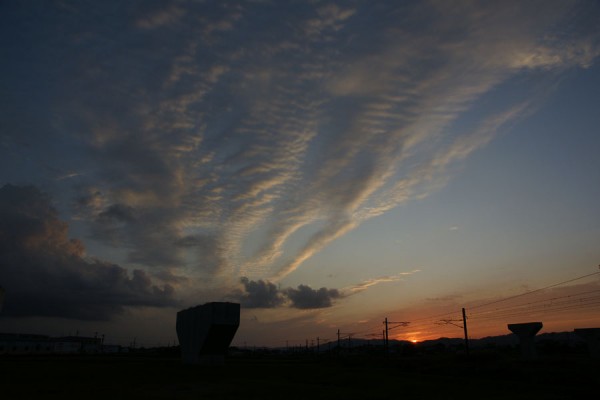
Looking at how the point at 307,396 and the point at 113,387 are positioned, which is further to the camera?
the point at 113,387

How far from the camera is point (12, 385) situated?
92.6 feet

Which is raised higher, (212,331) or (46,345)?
(212,331)

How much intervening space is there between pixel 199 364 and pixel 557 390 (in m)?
46.4

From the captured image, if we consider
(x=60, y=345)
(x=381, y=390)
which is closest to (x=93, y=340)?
(x=60, y=345)

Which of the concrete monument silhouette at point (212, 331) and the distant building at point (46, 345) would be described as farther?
the distant building at point (46, 345)

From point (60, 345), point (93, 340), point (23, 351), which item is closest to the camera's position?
point (23, 351)

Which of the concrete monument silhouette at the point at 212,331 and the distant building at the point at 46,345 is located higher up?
the concrete monument silhouette at the point at 212,331

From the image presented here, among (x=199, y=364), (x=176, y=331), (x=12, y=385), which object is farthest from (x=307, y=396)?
(x=176, y=331)

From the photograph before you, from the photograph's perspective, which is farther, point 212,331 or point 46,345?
point 46,345

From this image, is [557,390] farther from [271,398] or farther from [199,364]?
[199,364]

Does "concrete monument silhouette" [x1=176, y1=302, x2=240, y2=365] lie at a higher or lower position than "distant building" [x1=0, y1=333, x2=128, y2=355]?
higher

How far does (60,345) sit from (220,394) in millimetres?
139404

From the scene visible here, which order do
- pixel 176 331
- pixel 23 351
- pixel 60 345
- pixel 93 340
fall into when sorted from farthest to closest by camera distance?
pixel 93 340, pixel 60 345, pixel 23 351, pixel 176 331

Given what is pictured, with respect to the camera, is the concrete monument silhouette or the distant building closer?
the concrete monument silhouette
